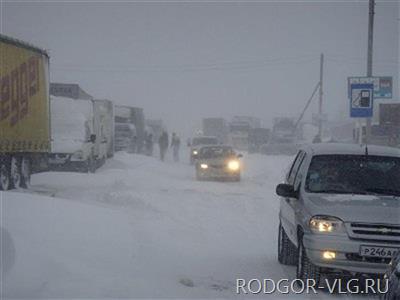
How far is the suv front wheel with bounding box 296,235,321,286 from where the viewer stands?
26.6ft

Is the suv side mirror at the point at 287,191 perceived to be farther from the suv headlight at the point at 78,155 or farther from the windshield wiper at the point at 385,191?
the suv headlight at the point at 78,155

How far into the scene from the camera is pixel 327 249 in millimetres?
7793

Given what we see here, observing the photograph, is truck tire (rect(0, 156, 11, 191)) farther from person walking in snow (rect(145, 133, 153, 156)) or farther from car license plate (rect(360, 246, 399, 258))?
person walking in snow (rect(145, 133, 153, 156))

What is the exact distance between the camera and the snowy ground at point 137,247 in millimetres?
7055

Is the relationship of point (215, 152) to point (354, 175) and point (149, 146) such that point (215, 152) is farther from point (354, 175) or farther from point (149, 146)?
point (149, 146)

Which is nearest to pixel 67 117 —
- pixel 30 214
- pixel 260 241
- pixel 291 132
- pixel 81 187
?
pixel 81 187

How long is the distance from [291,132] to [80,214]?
56327 millimetres

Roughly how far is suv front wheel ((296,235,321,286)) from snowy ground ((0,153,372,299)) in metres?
0.26

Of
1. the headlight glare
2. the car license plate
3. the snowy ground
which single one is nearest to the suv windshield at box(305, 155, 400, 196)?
the car license plate

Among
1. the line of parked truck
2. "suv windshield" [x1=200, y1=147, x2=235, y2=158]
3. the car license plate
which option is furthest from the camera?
"suv windshield" [x1=200, y1=147, x2=235, y2=158]

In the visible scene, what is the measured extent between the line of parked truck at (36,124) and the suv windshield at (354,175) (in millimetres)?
10914

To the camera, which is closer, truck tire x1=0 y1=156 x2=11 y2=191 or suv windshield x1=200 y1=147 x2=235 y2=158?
truck tire x1=0 y1=156 x2=11 y2=191

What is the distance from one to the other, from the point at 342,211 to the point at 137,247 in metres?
3.52

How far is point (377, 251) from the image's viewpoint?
7.66m
